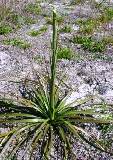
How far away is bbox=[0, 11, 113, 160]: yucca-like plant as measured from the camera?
787 centimetres

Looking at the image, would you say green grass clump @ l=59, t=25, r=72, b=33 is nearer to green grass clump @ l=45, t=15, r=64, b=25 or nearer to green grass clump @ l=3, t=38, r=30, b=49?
green grass clump @ l=45, t=15, r=64, b=25

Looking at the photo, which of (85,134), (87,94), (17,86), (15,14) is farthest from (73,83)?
(15,14)

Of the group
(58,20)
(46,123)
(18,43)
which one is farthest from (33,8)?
(46,123)

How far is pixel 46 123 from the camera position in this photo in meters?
8.39

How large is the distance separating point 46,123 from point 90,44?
4.81m

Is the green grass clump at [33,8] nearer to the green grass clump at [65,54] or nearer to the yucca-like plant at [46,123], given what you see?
the green grass clump at [65,54]

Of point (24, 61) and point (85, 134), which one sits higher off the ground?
point (24, 61)

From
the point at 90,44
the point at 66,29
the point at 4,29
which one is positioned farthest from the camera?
the point at 66,29

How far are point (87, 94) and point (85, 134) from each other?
1.95m

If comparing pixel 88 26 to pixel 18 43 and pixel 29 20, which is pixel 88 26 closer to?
pixel 29 20

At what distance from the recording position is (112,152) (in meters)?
7.96

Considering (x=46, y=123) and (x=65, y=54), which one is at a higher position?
(x=65, y=54)

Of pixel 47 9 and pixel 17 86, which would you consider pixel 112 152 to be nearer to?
pixel 17 86

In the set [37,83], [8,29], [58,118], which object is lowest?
[58,118]
